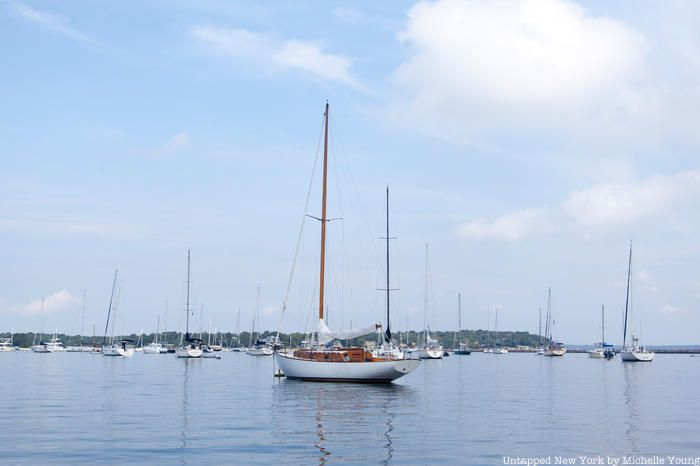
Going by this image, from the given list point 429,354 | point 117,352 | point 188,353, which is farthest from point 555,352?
point 117,352

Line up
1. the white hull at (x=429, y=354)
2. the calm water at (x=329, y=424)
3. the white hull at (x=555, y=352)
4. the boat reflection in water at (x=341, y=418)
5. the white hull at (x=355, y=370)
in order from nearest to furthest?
the calm water at (x=329, y=424)
the boat reflection in water at (x=341, y=418)
the white hull at (x=355, y=370)
the white hull at (x=429, y=354)
the white hull at (x=555, y=352)

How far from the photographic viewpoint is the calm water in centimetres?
2573

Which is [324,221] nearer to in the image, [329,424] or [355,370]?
[355,370]

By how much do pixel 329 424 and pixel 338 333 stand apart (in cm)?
2467

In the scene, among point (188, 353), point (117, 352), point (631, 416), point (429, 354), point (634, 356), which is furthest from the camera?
point (429, 354)

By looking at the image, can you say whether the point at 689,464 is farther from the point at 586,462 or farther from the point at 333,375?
the point at 333,375

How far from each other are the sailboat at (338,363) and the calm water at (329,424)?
137 cm

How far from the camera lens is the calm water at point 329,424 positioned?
84.4 ft

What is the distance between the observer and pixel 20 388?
54.0 m

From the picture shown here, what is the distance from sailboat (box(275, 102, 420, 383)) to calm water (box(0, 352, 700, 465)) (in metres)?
1.37

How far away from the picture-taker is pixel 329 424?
33.2 meters

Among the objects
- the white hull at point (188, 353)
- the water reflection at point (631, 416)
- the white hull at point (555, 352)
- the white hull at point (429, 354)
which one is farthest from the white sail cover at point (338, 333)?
the white hull at point (555, 352)

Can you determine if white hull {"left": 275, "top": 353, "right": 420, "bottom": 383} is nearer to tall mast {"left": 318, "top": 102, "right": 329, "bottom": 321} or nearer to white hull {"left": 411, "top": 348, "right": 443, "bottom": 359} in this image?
tall mast {"left": 318, "top": 102, "right": 329, "bottom": 321}

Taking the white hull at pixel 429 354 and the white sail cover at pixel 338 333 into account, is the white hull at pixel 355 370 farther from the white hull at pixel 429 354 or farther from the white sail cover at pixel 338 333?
the white hull at pixel 429 354
